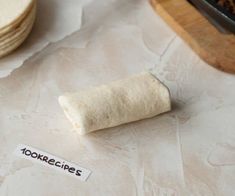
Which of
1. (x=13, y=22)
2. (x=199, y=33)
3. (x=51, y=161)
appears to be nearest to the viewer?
(x=51, y=161)

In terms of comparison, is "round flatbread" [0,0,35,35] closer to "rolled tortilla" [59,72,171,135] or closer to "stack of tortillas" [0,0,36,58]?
"stack of tortillas" [0,0,36,58]

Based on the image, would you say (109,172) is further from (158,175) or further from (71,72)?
(71,72)

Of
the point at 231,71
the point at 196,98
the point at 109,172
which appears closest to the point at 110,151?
the point at 109,172

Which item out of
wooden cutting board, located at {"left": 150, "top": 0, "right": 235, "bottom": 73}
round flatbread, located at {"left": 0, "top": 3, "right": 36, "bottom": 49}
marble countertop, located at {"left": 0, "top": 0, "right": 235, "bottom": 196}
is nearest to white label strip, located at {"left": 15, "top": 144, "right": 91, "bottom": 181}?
marble countertop, located at {"left": 0, "top": 0, "right": 235, "bottom": 196}

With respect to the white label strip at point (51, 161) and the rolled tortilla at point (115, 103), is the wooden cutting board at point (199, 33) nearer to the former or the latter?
the rolled tortilla at point (115, 103)

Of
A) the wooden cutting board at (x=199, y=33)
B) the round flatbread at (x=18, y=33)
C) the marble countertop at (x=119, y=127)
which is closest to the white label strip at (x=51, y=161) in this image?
the marble countertop at (x=119, y=127)

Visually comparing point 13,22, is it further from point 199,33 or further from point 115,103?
point 199,33

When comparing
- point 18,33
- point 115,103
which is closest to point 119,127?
point 115,103
